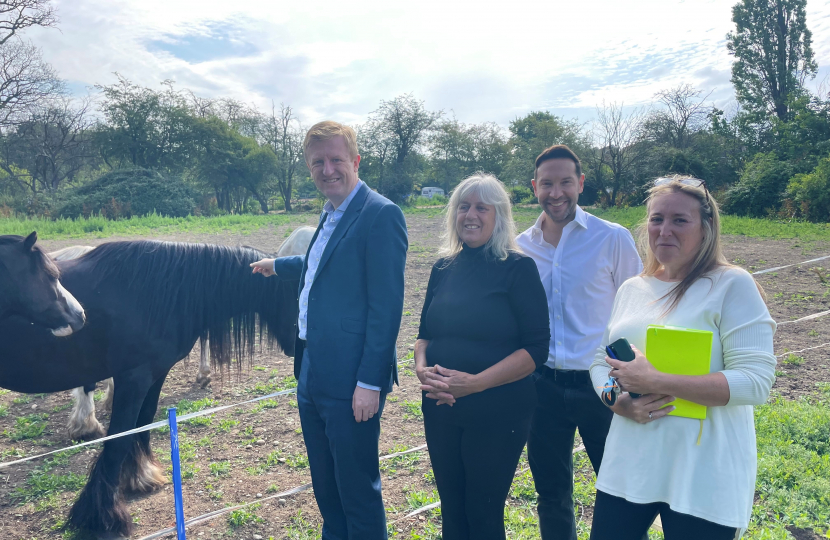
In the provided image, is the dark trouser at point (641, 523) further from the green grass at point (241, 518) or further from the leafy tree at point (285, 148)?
the leafy tree at point (285, 148)

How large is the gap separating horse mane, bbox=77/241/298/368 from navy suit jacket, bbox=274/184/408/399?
154 cm

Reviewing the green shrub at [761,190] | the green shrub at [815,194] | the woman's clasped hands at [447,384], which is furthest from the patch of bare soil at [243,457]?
the green shrub at [761,190]

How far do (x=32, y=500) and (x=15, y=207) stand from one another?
2777 centimetres

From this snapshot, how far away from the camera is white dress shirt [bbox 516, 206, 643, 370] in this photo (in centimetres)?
215

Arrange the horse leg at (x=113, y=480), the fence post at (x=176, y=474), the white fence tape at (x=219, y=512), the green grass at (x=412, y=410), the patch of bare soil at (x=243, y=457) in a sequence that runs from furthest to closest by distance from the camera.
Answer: the green grass at (x=412, y=410), the patch of bare soil at (x=243, y=457), the horse leg at (x=113, y=480), the white fence tape at (x=219, y=512), the fence post at (x=176, y=474)

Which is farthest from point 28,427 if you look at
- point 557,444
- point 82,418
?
point 557,444

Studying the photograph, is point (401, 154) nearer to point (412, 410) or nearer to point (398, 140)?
point (398, 140)

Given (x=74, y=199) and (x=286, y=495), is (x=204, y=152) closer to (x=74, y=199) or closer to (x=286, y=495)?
(x=74, y=199)

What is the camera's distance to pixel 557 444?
7.09 feet

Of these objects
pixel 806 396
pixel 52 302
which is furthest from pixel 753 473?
pixel 806 396

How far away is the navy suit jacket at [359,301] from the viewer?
192 centimetres

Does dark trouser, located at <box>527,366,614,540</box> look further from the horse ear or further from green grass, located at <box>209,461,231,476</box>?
the horse ear

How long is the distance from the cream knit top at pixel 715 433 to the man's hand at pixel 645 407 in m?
0.04

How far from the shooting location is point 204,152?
32031 millimetres
